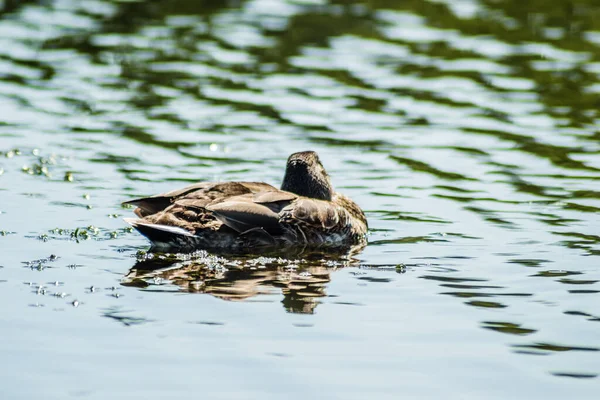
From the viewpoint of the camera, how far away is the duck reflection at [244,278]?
9.20 m

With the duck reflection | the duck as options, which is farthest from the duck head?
the duck reflection

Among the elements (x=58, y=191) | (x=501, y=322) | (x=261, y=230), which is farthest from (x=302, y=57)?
(x=501, y=322)

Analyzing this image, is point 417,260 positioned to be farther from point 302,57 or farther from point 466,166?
point 302,57

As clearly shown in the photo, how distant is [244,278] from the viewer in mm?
9781

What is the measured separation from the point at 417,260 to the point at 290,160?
2.14 m

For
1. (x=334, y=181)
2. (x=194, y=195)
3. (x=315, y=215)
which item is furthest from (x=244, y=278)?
(x=334, y=181)

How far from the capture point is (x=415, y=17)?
21.8 meters

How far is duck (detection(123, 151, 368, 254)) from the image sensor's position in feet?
35.2

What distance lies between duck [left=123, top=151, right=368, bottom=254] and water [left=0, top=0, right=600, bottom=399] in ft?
1.16

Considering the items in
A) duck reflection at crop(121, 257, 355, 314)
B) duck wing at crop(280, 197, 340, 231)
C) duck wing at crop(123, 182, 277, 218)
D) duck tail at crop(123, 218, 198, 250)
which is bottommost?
duck reflection at crop(121, 257, 355, 314)

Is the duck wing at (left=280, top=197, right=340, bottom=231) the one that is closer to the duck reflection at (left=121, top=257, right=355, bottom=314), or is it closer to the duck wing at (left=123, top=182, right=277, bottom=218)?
Answer: the duck wing at (left=123, top=182, right=277, bottom=218)

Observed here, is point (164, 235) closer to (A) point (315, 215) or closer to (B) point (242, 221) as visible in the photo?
(B) point (242, 221)

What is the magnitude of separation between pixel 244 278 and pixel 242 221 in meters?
1.05

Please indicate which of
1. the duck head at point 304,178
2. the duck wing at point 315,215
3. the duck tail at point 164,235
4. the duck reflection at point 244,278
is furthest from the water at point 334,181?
the duck head at point 304,178
